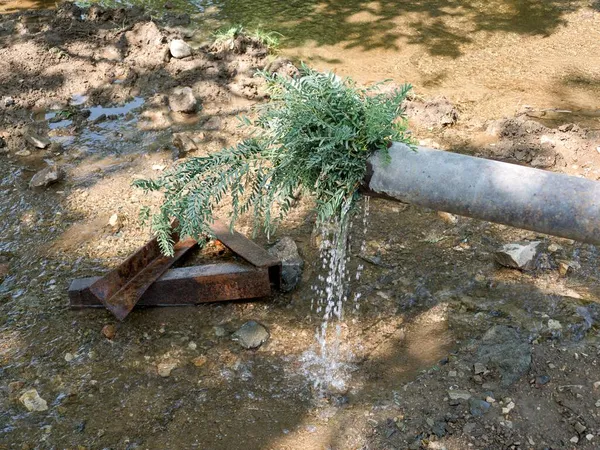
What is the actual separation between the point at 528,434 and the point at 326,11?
21.6 feet

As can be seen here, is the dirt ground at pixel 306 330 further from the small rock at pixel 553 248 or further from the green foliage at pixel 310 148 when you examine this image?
the green foliage at pixel 310 148

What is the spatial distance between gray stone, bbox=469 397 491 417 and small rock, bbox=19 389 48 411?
2.39m

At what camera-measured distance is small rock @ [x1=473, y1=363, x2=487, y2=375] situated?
3551 mm

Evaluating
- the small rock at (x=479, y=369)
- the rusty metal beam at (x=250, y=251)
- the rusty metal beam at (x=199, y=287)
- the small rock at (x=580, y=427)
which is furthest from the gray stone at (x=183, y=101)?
the small rock at (x=580, y=427)

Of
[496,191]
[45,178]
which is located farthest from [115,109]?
[496,191]

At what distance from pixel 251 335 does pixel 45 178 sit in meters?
2.56

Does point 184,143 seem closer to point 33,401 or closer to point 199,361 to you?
point 199,361

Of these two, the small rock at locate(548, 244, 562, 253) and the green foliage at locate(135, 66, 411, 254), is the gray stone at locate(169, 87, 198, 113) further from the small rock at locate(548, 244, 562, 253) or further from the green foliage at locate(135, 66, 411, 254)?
the small rock at locate(548, 244, 562, 253)

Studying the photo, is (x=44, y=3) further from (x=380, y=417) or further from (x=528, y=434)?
(x=528, y=434)

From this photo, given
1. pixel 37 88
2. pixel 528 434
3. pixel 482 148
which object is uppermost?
pixel 37 88

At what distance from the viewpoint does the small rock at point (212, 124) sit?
603 cm

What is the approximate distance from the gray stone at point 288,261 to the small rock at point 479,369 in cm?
133

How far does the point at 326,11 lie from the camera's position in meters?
8.41

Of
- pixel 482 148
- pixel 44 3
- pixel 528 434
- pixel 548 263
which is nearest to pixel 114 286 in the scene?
pixel 528 434
